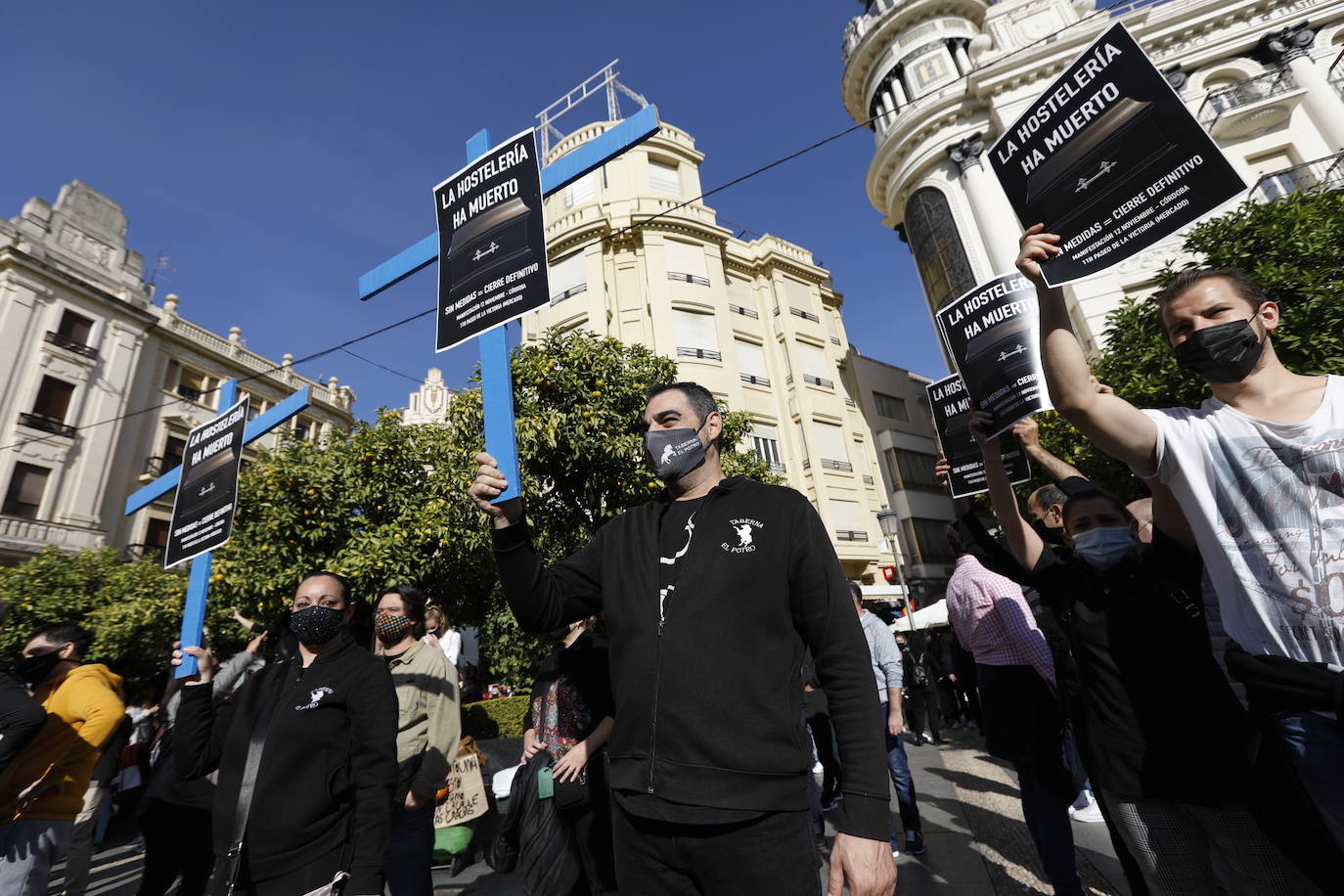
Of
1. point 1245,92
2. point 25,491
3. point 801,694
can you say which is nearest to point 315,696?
point 801,694

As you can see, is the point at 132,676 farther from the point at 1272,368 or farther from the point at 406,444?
the point at 1272,368

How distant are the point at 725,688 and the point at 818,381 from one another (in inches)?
1010

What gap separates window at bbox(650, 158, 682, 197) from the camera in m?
25.7

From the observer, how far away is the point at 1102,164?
106 inches

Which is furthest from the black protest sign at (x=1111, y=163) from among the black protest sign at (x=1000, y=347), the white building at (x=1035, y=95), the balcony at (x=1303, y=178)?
the balcony at (x=1303, y=178)

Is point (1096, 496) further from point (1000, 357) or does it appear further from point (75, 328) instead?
point (75, 328)

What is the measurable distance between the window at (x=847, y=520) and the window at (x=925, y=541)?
2.46 m

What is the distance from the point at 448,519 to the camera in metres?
11.8

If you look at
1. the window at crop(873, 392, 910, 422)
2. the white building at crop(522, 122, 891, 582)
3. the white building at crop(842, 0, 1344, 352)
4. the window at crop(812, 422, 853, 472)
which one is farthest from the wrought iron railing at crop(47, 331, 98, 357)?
the window at crop(873, 392, 910, 422)

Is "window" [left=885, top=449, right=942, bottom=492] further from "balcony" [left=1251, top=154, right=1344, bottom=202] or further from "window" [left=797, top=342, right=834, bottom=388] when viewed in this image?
"balcony" [left=1251, top=154, right=1344, bottom=202]

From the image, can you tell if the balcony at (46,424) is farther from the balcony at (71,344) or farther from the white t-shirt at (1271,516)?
the white t-shirt at (1271,516)

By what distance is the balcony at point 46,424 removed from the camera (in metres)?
20.6

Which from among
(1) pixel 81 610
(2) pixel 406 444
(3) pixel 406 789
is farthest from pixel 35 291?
(3) pixel 406 789

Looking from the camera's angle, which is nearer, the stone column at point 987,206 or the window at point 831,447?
the stone column at point 987,206
